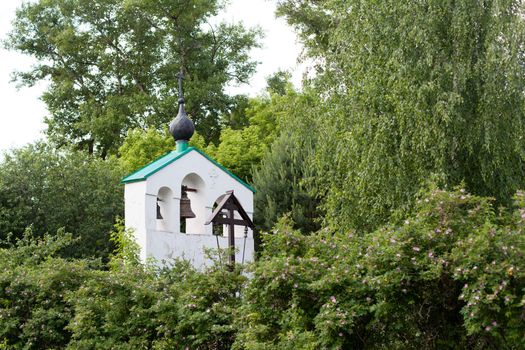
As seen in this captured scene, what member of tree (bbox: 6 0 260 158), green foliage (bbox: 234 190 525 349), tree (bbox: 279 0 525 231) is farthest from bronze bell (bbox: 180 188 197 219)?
tree (bbox: 6 0 260 158)

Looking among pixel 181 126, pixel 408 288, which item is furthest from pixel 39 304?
pixel 181 126

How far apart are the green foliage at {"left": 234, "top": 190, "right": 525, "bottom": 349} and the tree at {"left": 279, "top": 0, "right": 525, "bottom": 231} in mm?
6742

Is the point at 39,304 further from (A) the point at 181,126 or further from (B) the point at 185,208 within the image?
(A) the point at 181,126

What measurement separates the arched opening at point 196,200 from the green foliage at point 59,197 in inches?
284

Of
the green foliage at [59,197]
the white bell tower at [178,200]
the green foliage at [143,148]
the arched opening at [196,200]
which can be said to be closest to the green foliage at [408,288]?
the white bell tower at [178,200]

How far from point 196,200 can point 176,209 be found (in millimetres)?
795

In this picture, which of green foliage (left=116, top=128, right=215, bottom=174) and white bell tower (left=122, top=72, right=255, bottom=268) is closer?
white bell tower (left=122, top=72, right=255, bottom=268)

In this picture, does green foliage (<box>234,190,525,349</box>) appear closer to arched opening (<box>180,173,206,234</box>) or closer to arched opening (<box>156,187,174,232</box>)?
arched opening (<box>156,187,174,232</box>)

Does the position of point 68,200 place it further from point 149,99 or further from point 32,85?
point 32,85

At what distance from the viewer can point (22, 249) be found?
11211 millimetres

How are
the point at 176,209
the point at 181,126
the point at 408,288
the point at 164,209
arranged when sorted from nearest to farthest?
the point at 408,288 < the point at 176,209 < the point at 164,209 < the point at 181,126

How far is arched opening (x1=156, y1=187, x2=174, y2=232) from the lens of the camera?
13797 millimetres

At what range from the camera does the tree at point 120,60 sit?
29422 millimetres

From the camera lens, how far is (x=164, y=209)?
45.8ft
